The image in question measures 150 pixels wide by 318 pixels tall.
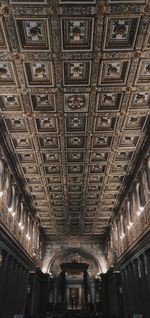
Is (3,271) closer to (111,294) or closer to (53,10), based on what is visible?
(53,10)

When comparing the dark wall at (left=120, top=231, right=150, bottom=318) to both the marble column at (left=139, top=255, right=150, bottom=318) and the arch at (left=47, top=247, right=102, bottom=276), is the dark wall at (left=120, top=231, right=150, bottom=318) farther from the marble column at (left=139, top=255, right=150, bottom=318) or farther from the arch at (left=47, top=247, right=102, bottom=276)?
the arch at (left=47, top=247, right=102, bottom=276)

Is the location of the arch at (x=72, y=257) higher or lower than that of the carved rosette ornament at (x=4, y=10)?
lower

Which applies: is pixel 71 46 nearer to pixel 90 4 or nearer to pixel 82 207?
pixel 90 4

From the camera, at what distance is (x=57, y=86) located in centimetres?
1176

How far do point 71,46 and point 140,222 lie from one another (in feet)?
38.3

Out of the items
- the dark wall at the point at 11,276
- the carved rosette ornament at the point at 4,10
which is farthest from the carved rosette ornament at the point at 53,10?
the dark wall at the point at 11,276

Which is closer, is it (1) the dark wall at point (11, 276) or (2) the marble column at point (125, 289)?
(1) the dark wall at point (11, 276)

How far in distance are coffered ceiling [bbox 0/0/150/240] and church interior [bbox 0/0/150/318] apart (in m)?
0.04

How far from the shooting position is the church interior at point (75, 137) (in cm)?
921

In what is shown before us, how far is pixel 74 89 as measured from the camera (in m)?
11.9

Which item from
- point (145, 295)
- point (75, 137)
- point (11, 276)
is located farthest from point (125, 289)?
point (75, 137)

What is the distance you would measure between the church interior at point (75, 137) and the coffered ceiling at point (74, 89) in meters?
0.04

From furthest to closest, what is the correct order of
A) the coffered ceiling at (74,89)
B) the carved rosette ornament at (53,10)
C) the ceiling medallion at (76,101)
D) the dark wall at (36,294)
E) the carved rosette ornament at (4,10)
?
the dark wall at (36,294) → the ceiling medallion at (76,101) → the coffered ceiling at (74,89) → the carved rosette ornament at (53,10) → the carved rosette ornament at (4,10)

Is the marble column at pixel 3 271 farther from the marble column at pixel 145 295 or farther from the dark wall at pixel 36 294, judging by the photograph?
the dark wall at pixel 36 294
